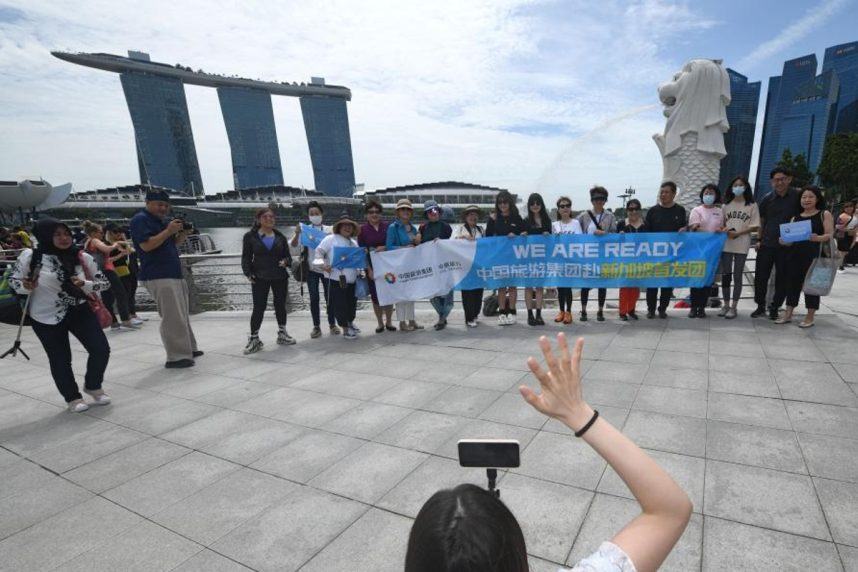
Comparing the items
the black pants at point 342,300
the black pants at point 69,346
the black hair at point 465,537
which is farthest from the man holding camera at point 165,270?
the black hair at point 465,537

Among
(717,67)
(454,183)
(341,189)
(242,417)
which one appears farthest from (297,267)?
(341,189)

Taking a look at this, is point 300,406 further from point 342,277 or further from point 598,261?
point 598,261

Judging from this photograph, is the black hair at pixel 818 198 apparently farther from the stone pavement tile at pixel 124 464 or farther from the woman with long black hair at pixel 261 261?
the stone pavement tile at pixel 124 464

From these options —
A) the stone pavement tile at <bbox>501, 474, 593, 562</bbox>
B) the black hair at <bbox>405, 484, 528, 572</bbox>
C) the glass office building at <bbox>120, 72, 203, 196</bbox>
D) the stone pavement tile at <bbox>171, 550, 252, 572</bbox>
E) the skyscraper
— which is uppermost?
the glass office building at <bbox>120, 72, 203, 196</bbox>

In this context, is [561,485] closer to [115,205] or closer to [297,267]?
[297,267]

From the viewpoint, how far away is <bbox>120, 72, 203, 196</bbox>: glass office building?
395 feet

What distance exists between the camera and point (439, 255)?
6574 mm

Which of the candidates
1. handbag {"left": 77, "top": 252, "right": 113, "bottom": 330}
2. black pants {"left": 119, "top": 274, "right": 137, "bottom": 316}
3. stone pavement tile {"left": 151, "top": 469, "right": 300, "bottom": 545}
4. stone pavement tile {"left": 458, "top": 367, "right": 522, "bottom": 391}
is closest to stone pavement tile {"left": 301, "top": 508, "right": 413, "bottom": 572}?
stone pavement tile {"left": 151, "top": 469, "right": 300, "bottom": 545}

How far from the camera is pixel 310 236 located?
6.71m

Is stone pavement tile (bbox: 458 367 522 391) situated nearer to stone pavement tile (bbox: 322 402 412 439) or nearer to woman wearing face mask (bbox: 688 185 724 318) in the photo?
stone pavement tile (bbox: 322 402 412 439)

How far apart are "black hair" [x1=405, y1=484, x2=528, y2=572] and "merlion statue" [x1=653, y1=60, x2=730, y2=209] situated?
53.8 ft

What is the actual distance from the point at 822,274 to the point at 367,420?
18.8 feet

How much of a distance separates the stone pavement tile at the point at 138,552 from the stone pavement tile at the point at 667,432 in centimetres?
292

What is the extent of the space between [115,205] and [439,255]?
406 feet
